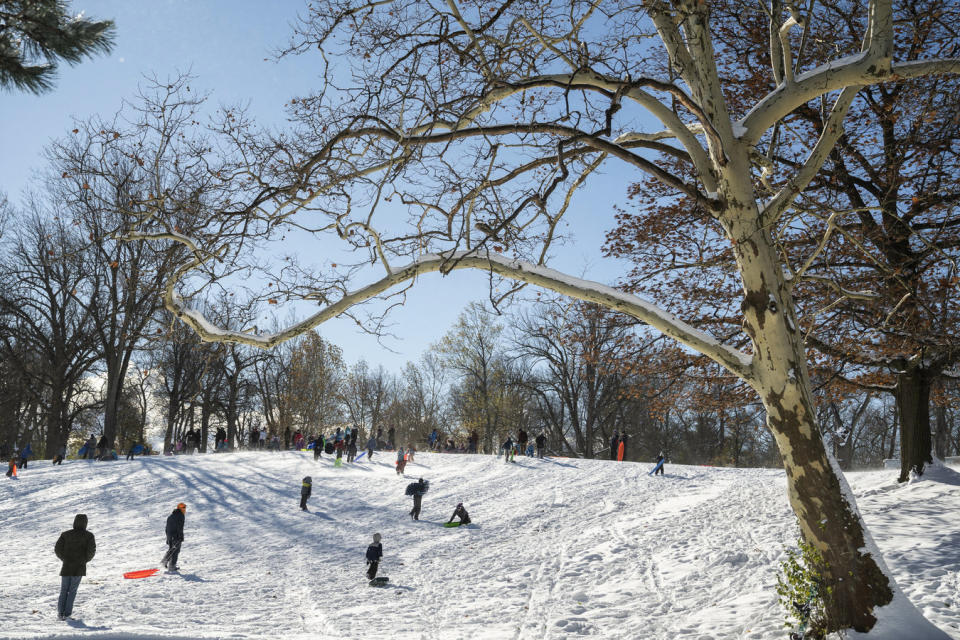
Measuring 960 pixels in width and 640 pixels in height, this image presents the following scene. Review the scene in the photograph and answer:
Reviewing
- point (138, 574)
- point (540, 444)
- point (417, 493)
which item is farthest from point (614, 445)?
point (138, 574)

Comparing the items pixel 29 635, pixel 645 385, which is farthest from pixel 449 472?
pixel 29 635

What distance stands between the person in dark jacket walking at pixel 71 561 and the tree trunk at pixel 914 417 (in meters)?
15.7

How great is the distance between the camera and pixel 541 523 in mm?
16781

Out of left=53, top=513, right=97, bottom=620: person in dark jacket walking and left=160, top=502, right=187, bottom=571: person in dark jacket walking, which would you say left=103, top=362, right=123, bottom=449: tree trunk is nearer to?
left=160, top=502, right=187, bottom=571: person in dark jacket walking

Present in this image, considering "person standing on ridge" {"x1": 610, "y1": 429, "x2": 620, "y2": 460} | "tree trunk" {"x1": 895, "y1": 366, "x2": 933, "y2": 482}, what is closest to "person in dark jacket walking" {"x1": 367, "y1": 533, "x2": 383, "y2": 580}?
"tree trunk" {"x1": 895, "y1": 366, "x2": 933, "y2": 482}

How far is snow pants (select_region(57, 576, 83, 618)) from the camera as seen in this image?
9550 mm

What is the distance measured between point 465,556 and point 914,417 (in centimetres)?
1030

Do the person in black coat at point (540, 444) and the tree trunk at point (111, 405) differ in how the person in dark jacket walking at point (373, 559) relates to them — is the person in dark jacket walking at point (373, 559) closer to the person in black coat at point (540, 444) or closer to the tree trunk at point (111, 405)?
the person in black coat at point (540, 444)

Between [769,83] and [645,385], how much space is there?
24.3 ft

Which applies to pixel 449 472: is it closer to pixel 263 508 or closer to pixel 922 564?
pixel 263 508

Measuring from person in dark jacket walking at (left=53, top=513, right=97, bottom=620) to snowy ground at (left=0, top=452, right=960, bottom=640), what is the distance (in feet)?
0.99

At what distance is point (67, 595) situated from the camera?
9.62 meters

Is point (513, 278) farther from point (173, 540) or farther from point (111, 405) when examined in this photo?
point (111, 405)

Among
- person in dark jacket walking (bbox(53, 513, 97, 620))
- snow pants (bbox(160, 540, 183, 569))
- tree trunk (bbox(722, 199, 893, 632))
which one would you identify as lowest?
snow pants (bbox(160, 540, 183, 569))
